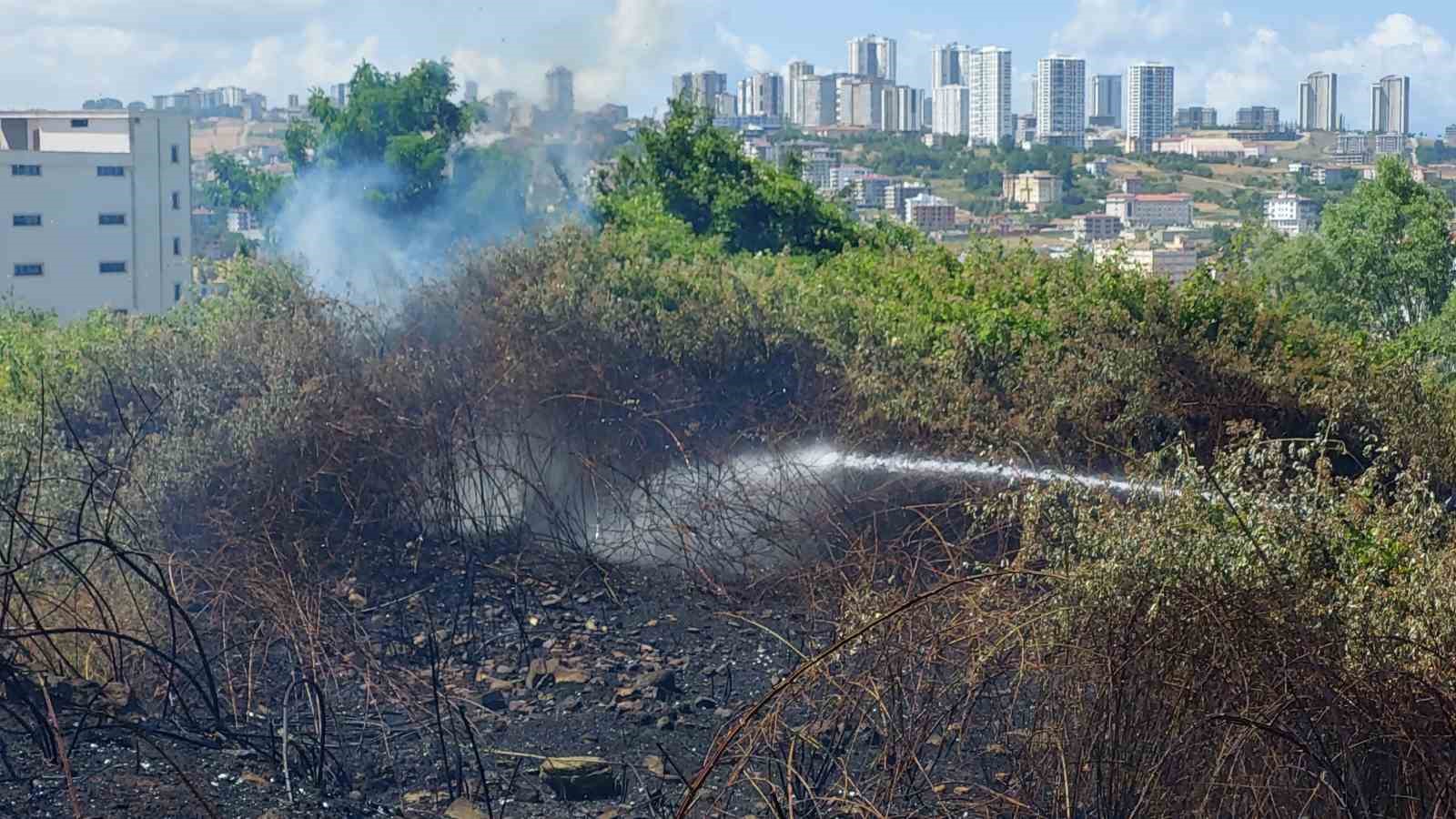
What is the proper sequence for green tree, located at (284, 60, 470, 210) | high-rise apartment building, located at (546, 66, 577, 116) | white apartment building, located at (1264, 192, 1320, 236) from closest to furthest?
1. high-rise apartment building, located at (546, 66, 577, 116)
2. green tree, located at (284, 60, 470, 210)
3. white apartment building, located at (1264, 192, 1320, 236)

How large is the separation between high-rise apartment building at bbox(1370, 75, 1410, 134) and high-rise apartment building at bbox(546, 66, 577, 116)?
114 m

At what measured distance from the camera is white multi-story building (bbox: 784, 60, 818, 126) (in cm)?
12875

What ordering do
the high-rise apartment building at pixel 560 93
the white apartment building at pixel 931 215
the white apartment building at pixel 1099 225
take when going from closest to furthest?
the high-rise apartment building at pixel 560 93
the white apartment building at pixel 1099 225
the white apartment building at pixel 931 215

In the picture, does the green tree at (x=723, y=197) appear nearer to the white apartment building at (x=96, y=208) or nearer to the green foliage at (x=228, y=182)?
the green foliage at (x=228, y=182)

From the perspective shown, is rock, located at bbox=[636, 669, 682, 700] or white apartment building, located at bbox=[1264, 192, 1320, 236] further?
white apartment building, located at bbox=[1264, 192, 1320, 236]

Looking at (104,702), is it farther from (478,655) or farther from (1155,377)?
(1155,377)

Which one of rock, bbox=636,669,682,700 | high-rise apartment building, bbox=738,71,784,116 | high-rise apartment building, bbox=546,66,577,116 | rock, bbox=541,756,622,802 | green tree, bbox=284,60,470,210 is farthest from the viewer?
high-rise apartment building, bbox=738,71,784,116

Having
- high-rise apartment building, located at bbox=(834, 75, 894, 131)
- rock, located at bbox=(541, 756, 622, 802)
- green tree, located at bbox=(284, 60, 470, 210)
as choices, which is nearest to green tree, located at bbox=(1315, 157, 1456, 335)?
green tree, located at bbox=(284, 60, 470, 210)

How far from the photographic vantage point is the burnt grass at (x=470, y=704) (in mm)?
6488

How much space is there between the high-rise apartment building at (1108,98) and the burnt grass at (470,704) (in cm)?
14611

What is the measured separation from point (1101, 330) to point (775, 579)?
12.9 feet

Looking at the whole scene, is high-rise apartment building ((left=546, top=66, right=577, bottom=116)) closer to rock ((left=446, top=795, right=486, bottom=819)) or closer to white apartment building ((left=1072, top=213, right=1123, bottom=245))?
rock ((left=446, top=795, right=486, bottom=819))

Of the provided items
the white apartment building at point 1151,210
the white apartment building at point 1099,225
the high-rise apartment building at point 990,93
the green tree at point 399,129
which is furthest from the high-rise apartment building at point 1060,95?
the green tree at point 399,129

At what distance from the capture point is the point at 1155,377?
41.2 feet
